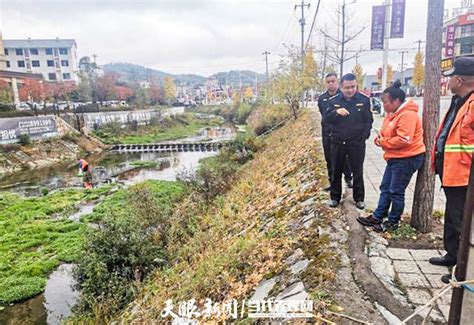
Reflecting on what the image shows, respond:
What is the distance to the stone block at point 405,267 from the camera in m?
2.81

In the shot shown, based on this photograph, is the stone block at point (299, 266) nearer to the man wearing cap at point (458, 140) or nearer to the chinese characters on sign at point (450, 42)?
the man wearing cap at point (458, 140)

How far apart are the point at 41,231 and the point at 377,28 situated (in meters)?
15.9

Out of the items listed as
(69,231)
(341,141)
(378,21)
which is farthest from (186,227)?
(378,21)

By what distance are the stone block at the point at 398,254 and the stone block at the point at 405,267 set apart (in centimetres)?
6

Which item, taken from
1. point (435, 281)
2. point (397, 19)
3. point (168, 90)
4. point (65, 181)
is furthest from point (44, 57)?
point (435, 281)

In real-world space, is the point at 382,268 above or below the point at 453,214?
below

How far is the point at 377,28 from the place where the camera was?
14656mm

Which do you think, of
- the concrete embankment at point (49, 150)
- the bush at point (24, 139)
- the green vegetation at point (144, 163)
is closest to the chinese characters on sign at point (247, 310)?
the green vegetation at point (144, 163)

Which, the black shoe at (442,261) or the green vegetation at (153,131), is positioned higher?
the black shoe at (442,261)

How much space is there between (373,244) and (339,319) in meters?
1.20

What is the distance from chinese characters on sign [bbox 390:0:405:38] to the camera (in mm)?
13883

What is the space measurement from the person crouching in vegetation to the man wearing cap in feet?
1.71

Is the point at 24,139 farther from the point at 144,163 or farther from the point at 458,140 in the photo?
the point at 458,140

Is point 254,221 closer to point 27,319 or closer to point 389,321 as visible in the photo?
point 389,321
